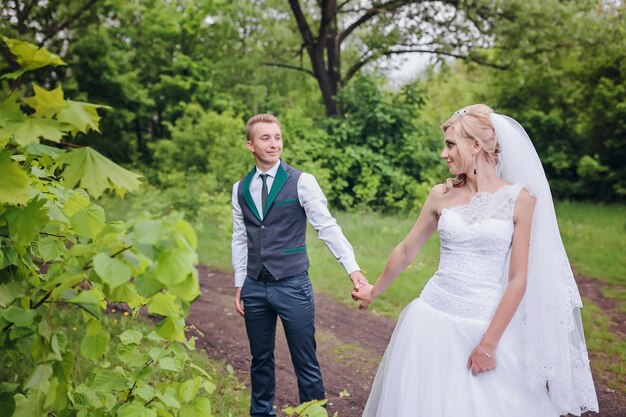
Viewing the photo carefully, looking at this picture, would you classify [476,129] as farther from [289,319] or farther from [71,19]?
[71,19]

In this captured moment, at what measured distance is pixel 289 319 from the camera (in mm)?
3682

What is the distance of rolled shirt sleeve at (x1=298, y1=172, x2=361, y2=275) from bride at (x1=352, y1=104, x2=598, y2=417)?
2.32 ft

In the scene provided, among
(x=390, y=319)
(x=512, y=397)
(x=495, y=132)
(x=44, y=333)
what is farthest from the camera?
(x=390, y=319)

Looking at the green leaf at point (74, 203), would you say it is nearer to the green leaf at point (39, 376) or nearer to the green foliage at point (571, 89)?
the green leaf at point (39, 376)

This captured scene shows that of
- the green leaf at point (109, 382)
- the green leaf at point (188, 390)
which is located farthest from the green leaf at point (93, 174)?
the green leaf at point (109, 382)

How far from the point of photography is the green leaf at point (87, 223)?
74.2 inches

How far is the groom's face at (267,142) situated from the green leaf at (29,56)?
2090 millimetres

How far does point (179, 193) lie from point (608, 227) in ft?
31.8

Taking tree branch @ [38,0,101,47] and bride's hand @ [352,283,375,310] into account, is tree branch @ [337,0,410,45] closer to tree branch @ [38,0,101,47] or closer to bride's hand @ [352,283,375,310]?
tree branch @ [38,0,101,47]

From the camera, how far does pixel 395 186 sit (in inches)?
549

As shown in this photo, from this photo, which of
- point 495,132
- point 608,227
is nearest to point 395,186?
point 608,227

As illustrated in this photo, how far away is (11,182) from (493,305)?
2.26 m

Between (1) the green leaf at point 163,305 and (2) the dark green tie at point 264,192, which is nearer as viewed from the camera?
(1) the green leaf at point 163,305

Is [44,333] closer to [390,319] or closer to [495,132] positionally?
[495,132]
